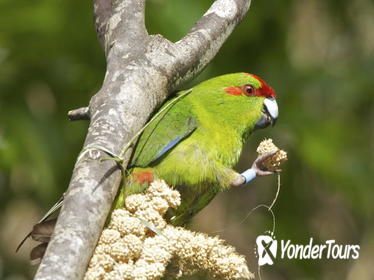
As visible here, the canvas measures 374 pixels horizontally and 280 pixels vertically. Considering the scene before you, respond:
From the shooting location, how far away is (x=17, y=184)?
435 centimetres

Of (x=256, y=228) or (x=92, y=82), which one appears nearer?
(x=92, y=82)

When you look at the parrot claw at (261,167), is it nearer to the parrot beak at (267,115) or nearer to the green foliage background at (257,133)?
the parrot beak at (267,115)

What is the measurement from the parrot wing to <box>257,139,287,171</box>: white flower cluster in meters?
0.39

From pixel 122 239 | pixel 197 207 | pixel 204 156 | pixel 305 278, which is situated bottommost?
pixel 122 239

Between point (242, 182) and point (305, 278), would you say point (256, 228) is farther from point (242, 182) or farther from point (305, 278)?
point (242, 182)

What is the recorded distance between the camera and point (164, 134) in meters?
2.47

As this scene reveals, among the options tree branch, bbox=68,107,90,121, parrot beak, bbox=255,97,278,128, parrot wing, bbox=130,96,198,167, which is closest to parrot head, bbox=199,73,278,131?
parrot beak, bbox=255,97,278,128

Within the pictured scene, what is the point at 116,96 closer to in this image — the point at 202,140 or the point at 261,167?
the point at 261,167

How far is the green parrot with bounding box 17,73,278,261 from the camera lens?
→ 2.33m

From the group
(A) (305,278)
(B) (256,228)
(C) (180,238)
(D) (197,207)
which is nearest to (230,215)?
(B) (256,228)

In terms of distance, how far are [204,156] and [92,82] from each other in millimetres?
1697

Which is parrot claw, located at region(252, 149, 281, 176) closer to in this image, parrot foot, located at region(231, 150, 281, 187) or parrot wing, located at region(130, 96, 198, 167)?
parrot foot, located at region(231, 150, 281, 187)

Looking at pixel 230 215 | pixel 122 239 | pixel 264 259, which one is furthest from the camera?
pixel 230 215

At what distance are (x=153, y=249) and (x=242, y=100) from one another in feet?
3.90
